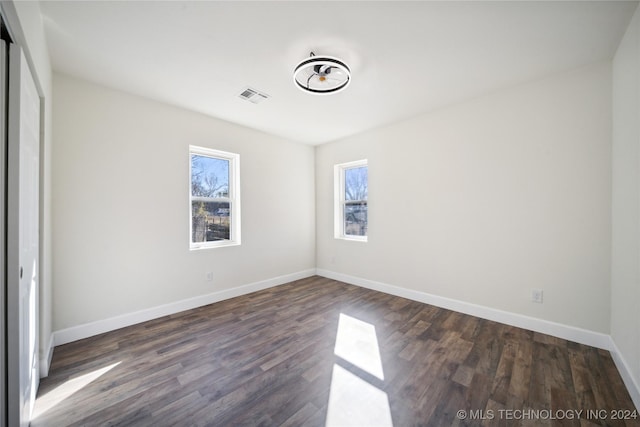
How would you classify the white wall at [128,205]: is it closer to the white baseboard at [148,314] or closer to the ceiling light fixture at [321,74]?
the white baseboard at [148,314]

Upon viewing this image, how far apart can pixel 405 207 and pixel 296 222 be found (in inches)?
76.0

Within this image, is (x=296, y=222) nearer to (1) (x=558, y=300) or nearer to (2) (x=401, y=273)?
(2) (x=401, y=273)

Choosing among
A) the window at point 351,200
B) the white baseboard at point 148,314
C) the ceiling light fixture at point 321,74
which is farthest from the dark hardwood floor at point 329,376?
the ceiling light fixture at point 321,74

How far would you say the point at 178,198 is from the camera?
3.11 meters

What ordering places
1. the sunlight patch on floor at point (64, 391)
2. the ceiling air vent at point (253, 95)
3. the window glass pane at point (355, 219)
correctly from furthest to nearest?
the window glass pane at point (355, 219) < the ceiling air vent at point (253, 95) < the sunlight patch on floor at point (64, 391)

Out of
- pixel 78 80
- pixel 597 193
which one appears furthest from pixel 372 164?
pixel 78 80

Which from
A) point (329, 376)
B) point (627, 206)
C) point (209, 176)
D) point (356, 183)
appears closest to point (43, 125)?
point (209, 176)

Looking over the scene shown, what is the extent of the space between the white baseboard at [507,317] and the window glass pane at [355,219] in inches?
33.2

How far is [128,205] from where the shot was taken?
2734mm

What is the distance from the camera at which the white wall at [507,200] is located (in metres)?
2.29

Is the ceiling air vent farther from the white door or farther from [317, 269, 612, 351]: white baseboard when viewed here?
[317, 269, 612, 351]: white baseboard

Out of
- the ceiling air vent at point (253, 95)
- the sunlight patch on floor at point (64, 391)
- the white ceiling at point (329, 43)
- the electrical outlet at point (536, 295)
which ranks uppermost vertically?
the white ceiling at point (329, 43)

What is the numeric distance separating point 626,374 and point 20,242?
12.6 feet

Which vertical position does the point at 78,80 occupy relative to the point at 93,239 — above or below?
above
